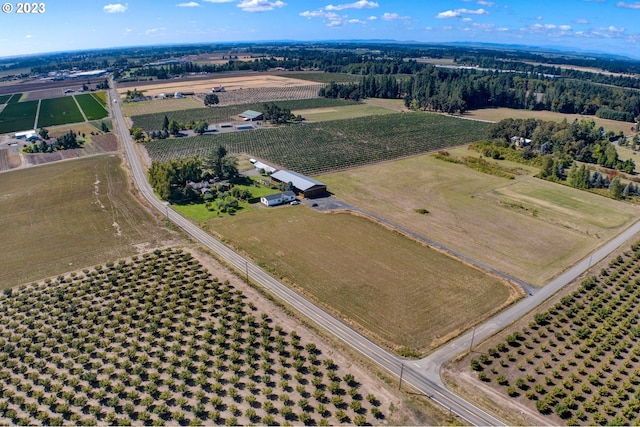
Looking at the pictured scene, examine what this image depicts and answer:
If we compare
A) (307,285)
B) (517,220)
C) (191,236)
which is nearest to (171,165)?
(191,236)

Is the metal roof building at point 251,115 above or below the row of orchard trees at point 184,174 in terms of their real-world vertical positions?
above

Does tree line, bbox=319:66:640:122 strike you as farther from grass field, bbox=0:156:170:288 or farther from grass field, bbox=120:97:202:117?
grass field, bbox=0:156:170:288

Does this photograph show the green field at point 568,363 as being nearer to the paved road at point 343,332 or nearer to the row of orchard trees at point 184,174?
the paved road at point 343,332

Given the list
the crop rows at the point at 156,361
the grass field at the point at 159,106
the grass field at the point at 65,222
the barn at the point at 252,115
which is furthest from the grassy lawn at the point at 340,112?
the crop rows at the point at 156,361

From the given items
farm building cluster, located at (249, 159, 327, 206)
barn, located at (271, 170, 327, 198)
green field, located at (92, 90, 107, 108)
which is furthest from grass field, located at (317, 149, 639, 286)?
green field, located at (92, 90, 107, 108)

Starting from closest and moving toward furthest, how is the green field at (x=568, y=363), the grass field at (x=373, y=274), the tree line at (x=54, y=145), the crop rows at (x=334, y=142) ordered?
the green field at (x=568, y=363), the grass field at (x=373, y=274), the crop rows at (x=334, y=142), the tree line at (x=54, y=145)

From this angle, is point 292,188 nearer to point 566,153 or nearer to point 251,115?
point 251,115
